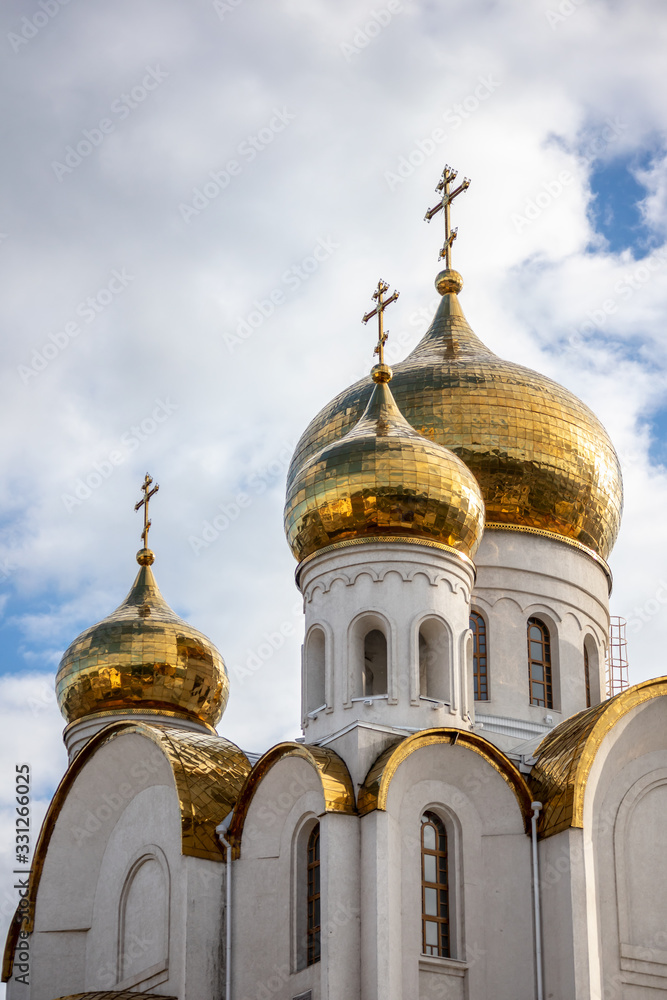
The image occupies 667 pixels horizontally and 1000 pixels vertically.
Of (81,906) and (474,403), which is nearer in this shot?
(81,906)

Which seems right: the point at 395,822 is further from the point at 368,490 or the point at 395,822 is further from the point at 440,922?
the point at 368,490

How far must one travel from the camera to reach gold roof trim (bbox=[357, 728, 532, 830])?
1285 cm

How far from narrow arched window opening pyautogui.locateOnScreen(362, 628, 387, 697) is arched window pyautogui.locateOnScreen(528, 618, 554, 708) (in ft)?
6.28

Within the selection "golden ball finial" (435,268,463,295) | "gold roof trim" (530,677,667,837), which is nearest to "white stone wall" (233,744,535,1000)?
"gold roof trim" (530,677,667,837)

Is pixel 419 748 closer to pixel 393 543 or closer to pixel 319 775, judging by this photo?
pixel 319 775

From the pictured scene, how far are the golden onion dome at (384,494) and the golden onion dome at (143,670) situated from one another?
3.36 m

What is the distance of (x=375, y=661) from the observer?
15.1m

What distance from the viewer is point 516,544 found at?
54.5 feet

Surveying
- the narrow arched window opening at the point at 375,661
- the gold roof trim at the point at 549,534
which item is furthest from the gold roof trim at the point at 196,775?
the gold roof trim at the point at 549,534

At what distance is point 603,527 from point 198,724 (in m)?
5.09

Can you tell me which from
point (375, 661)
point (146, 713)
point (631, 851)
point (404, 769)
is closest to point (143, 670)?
point (146, 713)

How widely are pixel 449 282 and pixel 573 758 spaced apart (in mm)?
7883

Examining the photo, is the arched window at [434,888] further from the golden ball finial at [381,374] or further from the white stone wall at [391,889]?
the golden ball finial at [381,374]

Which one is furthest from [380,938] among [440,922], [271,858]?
[271,858]
